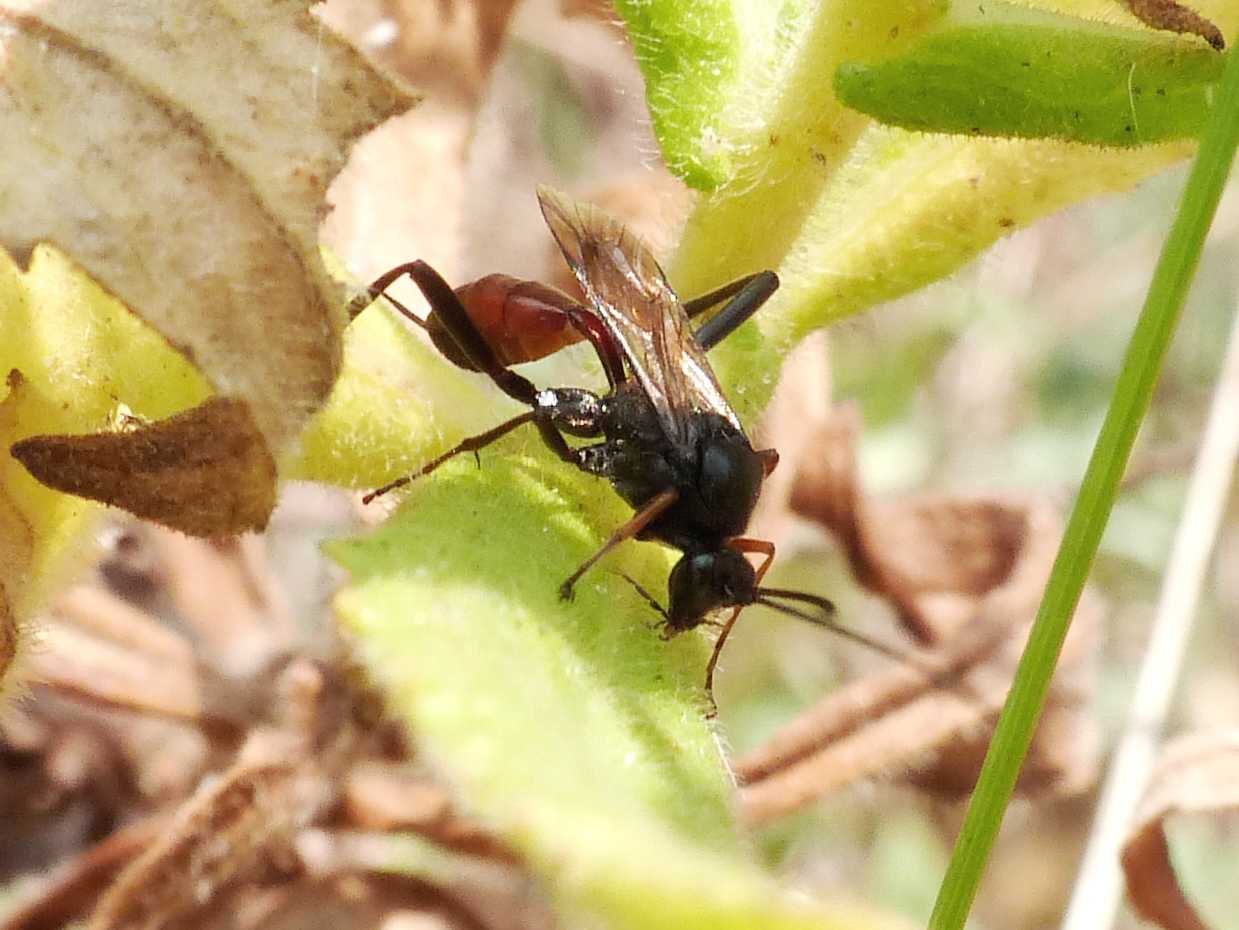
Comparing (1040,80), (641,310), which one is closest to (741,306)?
(641,310)

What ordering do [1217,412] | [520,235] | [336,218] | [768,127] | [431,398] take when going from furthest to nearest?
[520,235]
[1217,412]
[336,218]
[431,398]
[768,127]

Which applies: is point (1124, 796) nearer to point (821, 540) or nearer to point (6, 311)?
point (821, 540)

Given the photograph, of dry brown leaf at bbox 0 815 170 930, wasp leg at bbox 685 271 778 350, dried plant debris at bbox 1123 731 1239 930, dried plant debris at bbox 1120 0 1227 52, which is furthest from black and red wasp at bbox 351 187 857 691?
dry brown leaf at bbox 0 815 170 930

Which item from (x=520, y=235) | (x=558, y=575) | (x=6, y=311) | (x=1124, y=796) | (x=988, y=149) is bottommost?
(x=1124, y=796)

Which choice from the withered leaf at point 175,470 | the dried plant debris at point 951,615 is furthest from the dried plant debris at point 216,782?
the withered leaf at point 175,470

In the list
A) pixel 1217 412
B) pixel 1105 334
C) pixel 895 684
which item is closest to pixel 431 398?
pixel 895 684

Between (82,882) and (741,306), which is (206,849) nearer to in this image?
(82,882)
